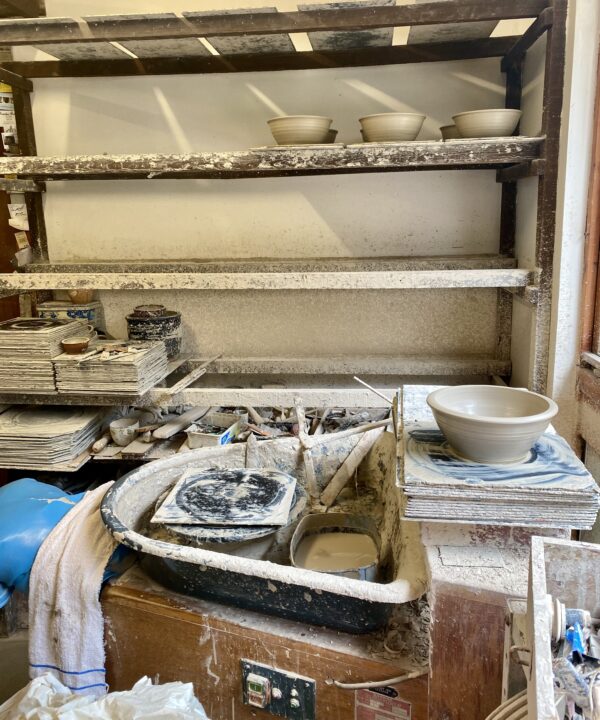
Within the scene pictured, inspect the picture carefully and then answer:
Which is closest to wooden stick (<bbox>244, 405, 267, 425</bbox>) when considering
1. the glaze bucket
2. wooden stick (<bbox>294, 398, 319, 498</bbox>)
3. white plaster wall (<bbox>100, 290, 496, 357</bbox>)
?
white plaster wall (<bbox>100, 290, 496, 357</bbox>)

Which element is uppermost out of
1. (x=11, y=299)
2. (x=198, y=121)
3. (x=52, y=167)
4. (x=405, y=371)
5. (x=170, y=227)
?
(x=198, y=121)

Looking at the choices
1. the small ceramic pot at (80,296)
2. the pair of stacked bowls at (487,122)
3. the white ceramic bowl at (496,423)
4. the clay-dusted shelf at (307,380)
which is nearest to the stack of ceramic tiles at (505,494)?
the white ceramic bowl at (496,423)

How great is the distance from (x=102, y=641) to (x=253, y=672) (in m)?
0.42

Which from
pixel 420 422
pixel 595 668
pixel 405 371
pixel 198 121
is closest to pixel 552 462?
pixel 420 422

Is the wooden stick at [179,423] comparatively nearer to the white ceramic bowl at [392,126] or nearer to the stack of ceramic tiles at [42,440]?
the stack of ceramic tiles at [42,440]

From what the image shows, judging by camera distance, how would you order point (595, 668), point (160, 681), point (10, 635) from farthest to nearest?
point (10, 635) → point (160, 681) → point (595, 668)

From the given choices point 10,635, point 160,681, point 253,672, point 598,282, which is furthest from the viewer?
point 598,282

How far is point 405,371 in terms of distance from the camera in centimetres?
285

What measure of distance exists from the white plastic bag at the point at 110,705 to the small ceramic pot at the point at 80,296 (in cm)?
195

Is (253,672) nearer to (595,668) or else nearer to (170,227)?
(595,668)

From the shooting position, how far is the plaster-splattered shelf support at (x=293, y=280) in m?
2.28

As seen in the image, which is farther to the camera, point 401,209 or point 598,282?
point 401,209

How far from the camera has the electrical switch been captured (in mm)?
1349

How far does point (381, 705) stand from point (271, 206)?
7.54 feet
